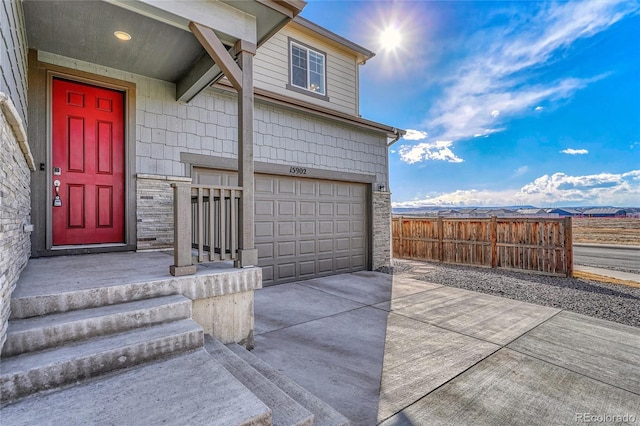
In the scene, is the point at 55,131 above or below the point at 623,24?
below

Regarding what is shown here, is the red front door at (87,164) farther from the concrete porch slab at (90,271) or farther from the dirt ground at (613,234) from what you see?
the dirt ground at (613,234)

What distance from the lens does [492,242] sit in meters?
8.12

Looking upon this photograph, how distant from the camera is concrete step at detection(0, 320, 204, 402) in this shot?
1.54m

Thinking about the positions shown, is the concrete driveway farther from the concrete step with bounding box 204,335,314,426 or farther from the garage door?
A: the garage door

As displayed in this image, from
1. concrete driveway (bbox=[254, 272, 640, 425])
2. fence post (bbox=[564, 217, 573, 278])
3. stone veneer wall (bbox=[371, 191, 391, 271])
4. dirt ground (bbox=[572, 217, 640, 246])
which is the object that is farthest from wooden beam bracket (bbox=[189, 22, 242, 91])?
dirt ground (bbox=[572, 217, 640, 246])

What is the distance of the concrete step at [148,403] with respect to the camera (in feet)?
4.48

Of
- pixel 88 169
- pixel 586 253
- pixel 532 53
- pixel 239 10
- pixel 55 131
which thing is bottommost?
pixel 586 253

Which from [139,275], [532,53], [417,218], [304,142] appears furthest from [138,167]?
[532,53]

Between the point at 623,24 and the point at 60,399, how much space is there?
15242mm

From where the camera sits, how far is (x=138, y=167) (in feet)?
14.5

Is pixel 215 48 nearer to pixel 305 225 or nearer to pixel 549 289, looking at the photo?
pixel 305 225

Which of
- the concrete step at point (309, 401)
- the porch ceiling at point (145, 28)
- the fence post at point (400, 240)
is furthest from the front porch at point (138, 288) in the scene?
the fence post at point (400, 240)

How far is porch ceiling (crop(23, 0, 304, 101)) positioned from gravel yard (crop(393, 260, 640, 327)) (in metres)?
5.65

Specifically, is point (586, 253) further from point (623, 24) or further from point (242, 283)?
point (242, 283)
